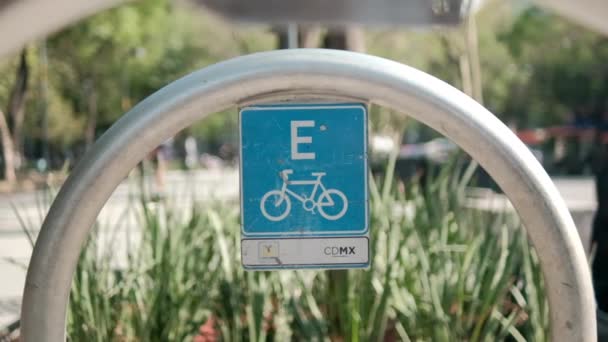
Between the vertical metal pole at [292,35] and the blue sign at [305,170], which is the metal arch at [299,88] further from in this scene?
the vertical metal pole at [292,35]

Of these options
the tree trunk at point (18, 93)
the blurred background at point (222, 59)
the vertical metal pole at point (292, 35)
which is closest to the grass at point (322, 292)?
the blurred background at point (222, 59)

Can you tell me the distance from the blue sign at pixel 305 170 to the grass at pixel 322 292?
3.85 ft

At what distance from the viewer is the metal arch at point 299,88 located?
2.05 meters

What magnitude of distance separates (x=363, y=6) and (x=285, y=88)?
375cm

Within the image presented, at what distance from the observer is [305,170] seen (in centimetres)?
218

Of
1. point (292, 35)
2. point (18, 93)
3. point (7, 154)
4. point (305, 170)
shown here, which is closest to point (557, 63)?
point (7, 154)

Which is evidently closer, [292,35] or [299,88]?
[299,88]

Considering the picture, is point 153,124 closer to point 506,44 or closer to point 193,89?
point 193,89

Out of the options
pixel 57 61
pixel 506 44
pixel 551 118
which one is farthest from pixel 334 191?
pixel 551 118

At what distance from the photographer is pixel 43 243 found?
6.74 ft

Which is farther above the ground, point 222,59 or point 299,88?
point 222,59

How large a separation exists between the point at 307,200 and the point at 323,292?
5.53ft

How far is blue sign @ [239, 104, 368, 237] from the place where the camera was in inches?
86.0

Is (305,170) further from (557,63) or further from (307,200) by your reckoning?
(557,63)
